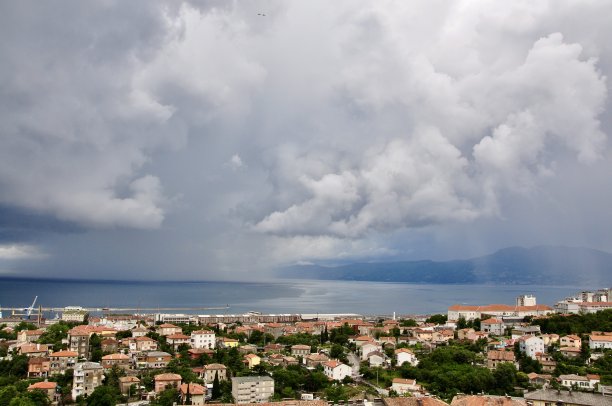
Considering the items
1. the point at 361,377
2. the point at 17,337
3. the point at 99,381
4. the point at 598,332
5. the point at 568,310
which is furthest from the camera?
the point at 568,310

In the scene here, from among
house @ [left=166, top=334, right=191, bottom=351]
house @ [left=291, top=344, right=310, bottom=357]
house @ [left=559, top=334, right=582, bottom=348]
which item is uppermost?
house @ [left=559, top=334, right=582, bottom=348]

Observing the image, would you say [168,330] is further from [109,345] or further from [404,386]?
[404,386]

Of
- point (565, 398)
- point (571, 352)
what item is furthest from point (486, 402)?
point (571, 352)

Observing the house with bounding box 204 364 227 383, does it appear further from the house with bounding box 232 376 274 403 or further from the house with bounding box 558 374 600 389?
the house with bounding box 558 374 600 389

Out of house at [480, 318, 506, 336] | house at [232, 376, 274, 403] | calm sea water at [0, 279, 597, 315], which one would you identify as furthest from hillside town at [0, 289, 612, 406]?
calm sea water at [0, 279, 597, 315]

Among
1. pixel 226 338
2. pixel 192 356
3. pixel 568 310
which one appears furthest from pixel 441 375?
pixel 568 310

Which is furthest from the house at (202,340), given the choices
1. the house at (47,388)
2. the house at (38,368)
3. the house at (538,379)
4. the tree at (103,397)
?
the house at (538,379)

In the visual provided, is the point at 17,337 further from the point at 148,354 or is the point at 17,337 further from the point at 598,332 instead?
the point at 598,332
